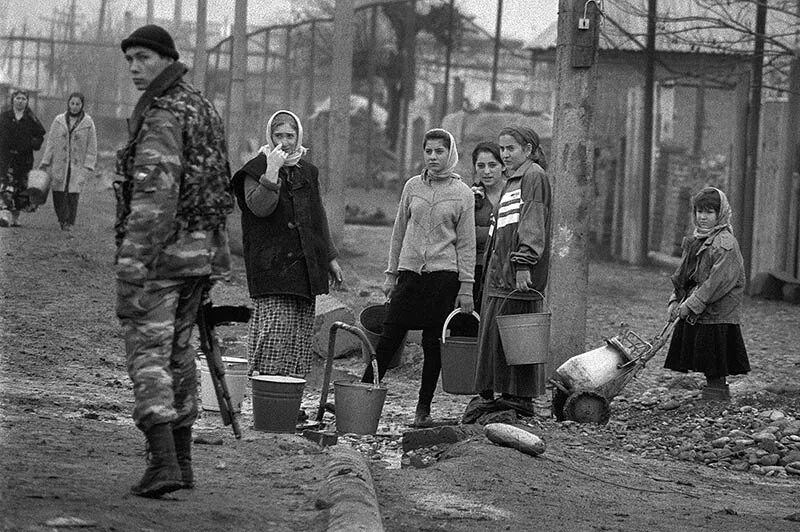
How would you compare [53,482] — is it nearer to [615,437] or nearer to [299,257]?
[299,257]

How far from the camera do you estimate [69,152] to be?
20.2 metres

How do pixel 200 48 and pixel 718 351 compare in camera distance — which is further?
pixel 200 48

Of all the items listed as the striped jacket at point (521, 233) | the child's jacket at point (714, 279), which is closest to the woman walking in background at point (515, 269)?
the striped jacket at point (521, 233)

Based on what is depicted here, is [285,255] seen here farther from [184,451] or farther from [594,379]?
[184,451]

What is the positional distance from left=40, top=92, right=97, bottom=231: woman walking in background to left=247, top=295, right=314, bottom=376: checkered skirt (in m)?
12.3

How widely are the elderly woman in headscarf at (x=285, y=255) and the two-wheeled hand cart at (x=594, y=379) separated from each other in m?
1.67

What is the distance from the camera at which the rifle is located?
6117 millimetres

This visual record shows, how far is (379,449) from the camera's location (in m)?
8.38

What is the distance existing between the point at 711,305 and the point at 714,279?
0.22 m

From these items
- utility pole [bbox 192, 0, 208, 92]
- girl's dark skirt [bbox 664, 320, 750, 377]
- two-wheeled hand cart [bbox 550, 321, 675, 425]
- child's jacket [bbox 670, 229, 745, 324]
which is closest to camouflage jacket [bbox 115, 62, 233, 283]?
two-wheeled hand cart [bbox 550, 321, 675, 425]

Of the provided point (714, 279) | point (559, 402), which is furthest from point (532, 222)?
point (714, 279)

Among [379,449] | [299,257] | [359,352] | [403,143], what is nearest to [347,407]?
[379,449]

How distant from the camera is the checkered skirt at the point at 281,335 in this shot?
831cm

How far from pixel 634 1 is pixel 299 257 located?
14.2 metres
